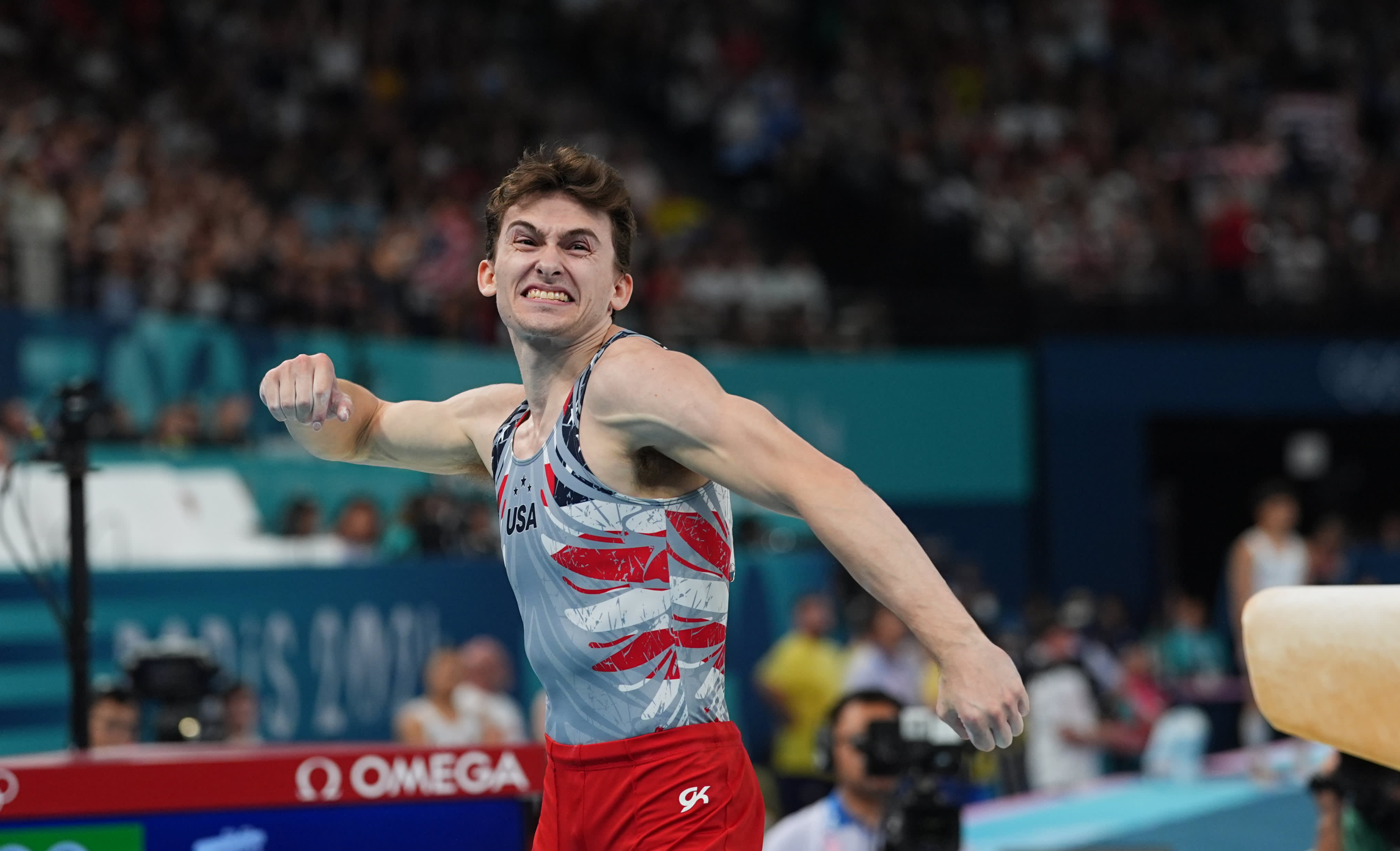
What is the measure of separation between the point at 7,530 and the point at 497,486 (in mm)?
6358

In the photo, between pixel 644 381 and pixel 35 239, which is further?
pixel 35 239

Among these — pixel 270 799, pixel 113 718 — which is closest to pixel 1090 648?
pixel 113 718

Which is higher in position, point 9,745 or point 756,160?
point 756,160

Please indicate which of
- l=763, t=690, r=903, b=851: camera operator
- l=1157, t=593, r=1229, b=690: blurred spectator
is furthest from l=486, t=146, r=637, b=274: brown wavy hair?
l=1157, t=593, r=1229, b=690: blurred spectator

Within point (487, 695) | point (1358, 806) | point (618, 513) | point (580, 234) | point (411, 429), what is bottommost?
point (487, 695)

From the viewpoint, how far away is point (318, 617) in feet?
30.3

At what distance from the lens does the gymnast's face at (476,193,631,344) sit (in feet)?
10.2

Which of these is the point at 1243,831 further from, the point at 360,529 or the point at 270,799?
the point at 270,799

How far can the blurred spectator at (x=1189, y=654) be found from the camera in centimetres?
1429

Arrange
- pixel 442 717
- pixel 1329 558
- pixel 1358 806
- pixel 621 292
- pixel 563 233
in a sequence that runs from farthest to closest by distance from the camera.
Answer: pixel 1329 558 < pixel 442 717 < pixel 1358 806 < pixel 621 292 < pixel 563 233

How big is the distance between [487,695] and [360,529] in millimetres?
1936

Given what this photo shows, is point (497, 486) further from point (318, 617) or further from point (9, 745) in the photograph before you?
point (318, 617)

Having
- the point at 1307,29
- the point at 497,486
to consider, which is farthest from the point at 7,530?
the point at 1307,29

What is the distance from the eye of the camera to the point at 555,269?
3.10m
